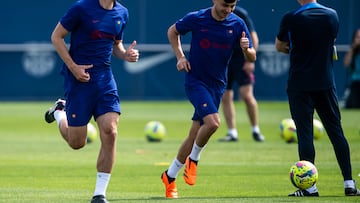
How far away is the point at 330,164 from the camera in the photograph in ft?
45.0

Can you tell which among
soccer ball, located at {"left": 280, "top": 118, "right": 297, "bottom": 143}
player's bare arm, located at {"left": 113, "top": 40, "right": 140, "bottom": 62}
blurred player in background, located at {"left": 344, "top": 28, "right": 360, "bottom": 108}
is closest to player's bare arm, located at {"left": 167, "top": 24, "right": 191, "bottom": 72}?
player's bare arm, located at {"left": 113, "top": 40, "right": 140, "bottom": 62}

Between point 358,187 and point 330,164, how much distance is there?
2.65 m

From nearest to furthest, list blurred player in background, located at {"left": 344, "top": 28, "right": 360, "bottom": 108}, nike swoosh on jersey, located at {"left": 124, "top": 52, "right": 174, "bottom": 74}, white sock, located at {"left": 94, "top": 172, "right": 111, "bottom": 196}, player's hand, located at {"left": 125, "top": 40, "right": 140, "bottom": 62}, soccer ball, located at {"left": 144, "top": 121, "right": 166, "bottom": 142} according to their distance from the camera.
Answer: white sock, located at {"left": 94, "top": 172, "right": 111, "bottom": 196}
player's hand, located at {"left": 125, "top": 40, "right": 140, "bottom": 62}
soccer ball, located at {"left": 144, "top": 121, "right": 166, "bottom": 142}
blurred player in background, located at {"left": 344, "top": 28, "right": 360, "bottom": 108}
nike swoosh on jersey, located at {"left": 124, "top": 52, "right": 174, "bottom": 74}

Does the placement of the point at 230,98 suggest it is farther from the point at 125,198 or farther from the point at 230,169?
the point at 125,198

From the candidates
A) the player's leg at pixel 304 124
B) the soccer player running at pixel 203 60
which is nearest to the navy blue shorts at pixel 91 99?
the soccer player running at pixel 203 60

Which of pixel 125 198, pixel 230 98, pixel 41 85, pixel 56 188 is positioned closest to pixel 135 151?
pixel 230 98

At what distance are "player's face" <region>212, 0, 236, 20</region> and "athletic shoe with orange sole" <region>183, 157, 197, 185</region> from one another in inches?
62.5

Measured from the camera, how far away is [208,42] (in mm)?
10508

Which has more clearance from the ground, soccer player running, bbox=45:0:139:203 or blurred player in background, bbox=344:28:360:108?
soccer player running, bbox=45:0:139:203

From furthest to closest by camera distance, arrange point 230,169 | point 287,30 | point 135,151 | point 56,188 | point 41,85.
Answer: point 41,85
point 135,151
point 230,169
point 56,188
point 287,30

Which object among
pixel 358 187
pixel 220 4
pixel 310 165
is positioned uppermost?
pixel 220 4

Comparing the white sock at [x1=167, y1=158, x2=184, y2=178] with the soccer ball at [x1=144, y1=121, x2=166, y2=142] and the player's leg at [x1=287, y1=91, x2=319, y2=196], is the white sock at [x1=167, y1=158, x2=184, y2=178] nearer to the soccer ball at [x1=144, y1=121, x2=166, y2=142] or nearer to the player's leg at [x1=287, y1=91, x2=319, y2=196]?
the player's leg at [x1=287, y1=91, x2=319, y2=196]

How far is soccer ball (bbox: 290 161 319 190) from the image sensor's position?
9.93 meters

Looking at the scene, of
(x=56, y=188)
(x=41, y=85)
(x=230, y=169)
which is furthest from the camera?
(x=41, y=85)
